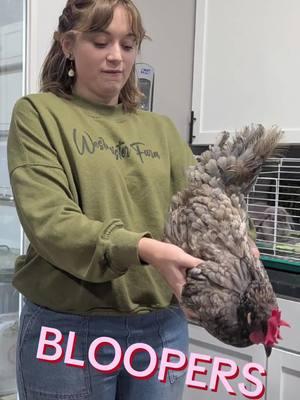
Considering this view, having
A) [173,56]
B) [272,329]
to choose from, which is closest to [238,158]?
[272,329]

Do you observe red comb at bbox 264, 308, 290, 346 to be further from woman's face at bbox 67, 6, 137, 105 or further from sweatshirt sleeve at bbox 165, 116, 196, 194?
woman's face at bbox 67, 6, 137, 105

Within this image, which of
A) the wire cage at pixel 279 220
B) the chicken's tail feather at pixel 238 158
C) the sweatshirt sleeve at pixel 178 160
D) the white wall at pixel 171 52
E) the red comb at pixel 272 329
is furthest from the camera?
the white wall at pixel 171 52

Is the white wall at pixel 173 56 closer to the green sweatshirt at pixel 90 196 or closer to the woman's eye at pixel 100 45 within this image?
the green sweatshirt at pixel 90 196

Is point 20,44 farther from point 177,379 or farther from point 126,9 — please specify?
point 177,379

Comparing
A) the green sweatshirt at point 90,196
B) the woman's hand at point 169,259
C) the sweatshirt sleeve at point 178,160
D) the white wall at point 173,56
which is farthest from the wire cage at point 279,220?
the woman's hand at point 169,259

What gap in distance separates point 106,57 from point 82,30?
60 millimetres

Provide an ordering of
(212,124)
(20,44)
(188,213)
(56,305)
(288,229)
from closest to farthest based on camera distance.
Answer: (188,213) → (56,305) → (20,44) → (288,229) → (212,124)

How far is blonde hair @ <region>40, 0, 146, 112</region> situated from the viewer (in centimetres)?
87

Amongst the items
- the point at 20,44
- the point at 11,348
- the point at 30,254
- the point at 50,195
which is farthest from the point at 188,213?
the point at 11,348

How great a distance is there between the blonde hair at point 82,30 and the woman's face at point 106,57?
1 centimetres

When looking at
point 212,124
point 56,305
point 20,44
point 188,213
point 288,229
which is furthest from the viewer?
point 212,124

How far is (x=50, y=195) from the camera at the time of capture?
77 cm

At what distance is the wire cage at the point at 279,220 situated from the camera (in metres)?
1.74

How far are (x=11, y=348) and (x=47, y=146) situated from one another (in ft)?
4.05
